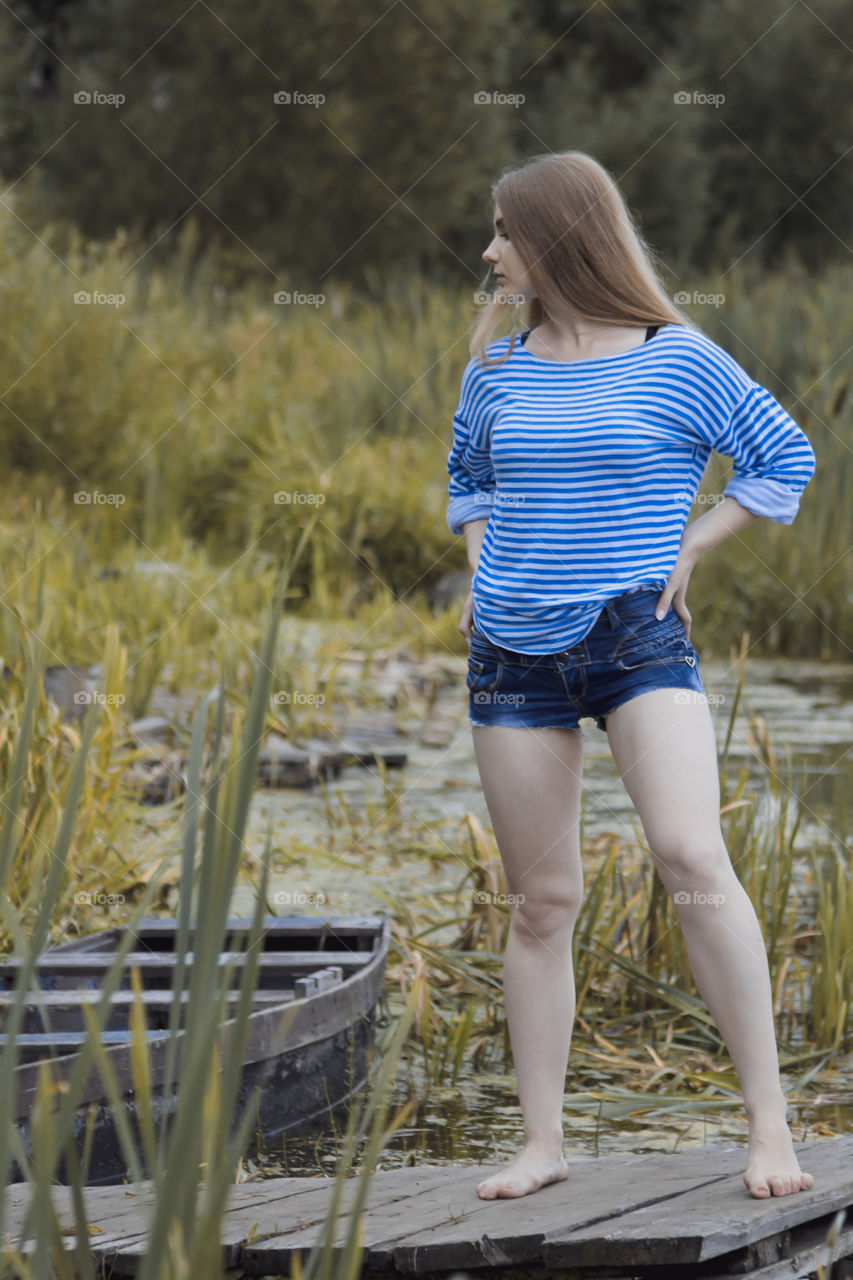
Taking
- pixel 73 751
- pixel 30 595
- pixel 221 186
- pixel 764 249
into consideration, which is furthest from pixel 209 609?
pixel 764 249

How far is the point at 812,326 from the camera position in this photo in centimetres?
1040

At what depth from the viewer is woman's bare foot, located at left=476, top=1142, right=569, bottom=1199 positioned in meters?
2.31

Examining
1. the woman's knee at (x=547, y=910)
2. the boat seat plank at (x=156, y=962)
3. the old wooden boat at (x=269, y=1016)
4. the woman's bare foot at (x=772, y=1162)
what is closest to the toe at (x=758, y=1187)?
the woman's bare foot at (x=772, y=1162)

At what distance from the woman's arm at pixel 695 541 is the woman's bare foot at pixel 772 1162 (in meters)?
0.65

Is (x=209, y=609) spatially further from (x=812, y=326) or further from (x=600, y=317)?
(x=812, y=326)

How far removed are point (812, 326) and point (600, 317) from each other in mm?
8346

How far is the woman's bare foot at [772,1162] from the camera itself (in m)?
2.19

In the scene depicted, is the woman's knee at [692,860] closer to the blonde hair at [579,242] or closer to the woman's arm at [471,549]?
the woman's arm at [471,549]

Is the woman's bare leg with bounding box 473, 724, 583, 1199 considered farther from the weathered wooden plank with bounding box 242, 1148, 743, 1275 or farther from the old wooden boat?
the old wooden boat

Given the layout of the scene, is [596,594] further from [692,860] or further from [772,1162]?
[772,1162]

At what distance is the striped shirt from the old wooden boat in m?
0.77

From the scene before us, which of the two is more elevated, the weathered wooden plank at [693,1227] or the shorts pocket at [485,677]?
the shorts pocket at [485,677]

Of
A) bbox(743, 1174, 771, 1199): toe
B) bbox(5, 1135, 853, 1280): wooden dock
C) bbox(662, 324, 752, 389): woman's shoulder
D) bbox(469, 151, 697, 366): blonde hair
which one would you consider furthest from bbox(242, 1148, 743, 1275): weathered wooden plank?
bbox(469, 151, 697, 366): blonde hair

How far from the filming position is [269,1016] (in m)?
2.88
